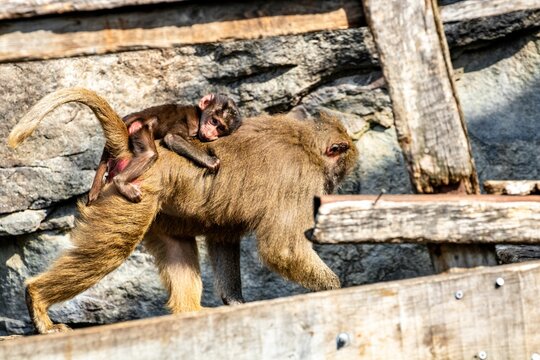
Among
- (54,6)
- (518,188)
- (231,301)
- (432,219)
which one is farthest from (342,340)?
(231,301)

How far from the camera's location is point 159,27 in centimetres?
435

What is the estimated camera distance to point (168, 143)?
18.3 ft

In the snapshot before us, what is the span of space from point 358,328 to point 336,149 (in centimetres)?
206

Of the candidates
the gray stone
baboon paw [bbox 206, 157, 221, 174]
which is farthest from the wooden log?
the gray stone

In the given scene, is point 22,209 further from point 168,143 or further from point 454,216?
point 454,216

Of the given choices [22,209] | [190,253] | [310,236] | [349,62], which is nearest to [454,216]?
[310,236]

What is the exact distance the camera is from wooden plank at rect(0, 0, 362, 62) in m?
4.34

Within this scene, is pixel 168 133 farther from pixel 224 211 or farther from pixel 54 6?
pixel 54 6

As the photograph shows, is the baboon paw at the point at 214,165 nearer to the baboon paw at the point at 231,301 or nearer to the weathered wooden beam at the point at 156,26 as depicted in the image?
the baboon paw at the point at 231,301

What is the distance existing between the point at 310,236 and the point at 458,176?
756 mm

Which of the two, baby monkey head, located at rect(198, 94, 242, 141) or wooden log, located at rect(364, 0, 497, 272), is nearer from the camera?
wooden log, located at rect(364, 0, 497, 272)

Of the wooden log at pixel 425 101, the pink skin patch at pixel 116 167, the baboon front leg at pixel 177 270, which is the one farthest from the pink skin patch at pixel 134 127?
the wooden log at pixel 425 101

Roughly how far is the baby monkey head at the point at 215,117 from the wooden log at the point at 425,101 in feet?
5.04

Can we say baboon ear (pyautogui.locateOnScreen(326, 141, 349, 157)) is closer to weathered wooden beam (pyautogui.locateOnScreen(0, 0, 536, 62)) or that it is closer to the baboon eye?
the baboon eye
